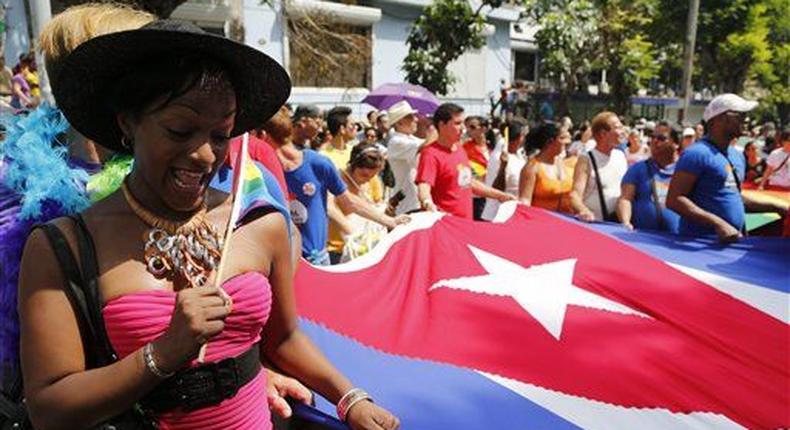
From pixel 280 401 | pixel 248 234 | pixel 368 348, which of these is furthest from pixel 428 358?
pixel 248 234

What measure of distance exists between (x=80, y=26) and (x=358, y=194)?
3.49 meters

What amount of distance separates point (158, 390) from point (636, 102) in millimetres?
33450

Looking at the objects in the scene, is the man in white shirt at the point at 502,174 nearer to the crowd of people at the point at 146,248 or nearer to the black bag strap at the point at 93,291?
the crowd of people at the point at 146,248

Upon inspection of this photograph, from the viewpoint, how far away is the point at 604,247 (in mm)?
4047

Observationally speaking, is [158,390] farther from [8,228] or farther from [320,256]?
[320,256]

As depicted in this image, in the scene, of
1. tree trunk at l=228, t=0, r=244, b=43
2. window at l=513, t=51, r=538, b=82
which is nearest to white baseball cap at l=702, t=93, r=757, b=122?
tree trunk at l=228, t=0, r=244, b=43

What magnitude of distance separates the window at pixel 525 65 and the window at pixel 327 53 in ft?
50.8

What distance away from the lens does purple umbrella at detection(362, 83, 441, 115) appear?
11.2m

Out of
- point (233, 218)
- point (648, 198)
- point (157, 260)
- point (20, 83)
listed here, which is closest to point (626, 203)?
point (648, 198)

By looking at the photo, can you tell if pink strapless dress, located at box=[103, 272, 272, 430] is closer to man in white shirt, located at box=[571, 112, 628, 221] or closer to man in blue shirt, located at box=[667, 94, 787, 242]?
man in blue shirt, located at box=[667, 94, 787, 242]

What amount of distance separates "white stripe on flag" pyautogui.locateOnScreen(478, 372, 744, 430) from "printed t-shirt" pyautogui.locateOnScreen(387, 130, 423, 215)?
128 inches

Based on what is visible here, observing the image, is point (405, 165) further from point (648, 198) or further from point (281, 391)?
point (281, 391)

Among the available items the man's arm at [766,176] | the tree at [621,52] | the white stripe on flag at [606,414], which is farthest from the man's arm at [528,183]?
the tree at [621,52]

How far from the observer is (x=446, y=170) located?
522cm
